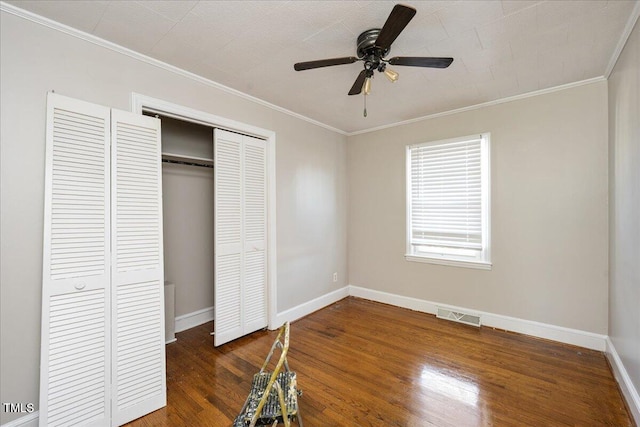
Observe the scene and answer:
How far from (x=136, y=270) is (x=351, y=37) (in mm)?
2309

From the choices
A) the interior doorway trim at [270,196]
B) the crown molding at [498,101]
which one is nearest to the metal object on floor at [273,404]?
the interior doorway trim at [270,196]

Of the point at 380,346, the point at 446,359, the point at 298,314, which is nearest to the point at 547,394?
the point at 446,359

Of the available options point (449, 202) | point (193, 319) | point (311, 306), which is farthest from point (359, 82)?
point (193, 319)

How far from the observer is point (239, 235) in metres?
3.01

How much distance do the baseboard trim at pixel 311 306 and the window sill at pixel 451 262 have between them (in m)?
1.21

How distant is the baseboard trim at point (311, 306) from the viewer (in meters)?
3.43

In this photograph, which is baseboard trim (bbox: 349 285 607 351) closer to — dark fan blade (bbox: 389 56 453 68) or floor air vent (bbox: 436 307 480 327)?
floor air vent (bbox: 436 307 480 327)

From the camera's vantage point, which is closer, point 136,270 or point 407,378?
point 136,270

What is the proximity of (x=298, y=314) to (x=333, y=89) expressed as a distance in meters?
2.78

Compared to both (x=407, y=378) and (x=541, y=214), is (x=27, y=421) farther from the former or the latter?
(x=541, y=214)

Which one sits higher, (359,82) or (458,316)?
(359,82)

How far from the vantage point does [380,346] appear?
284 cm

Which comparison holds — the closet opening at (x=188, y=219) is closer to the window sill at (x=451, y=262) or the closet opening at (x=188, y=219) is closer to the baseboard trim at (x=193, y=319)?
the baseboard trim at (x=193, y=319)

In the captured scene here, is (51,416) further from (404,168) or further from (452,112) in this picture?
(452,112)
